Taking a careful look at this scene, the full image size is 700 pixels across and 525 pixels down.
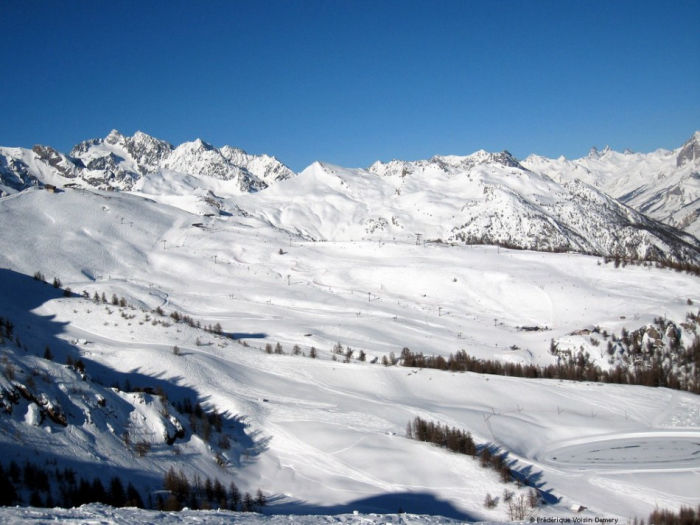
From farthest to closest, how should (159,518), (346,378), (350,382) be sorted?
(346,378) < (350,382) < (159,518)

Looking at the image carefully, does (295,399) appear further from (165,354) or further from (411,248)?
(411,248)

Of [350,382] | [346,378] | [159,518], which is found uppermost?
[346,378]

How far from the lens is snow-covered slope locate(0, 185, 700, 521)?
26625 mm

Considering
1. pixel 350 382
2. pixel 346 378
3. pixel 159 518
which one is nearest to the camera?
pixel 159 518

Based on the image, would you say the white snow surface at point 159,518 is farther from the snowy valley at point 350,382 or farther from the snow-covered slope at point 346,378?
the snow-covered slope at point 346,378

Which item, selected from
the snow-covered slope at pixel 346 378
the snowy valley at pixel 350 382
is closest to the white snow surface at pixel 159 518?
the snowy valley at pixel 350 382

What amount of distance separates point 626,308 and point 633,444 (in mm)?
Answer: 46318

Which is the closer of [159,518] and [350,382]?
[159,518]

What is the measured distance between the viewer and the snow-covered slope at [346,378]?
2662 cm

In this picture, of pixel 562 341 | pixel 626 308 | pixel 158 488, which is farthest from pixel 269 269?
pixel 158 488

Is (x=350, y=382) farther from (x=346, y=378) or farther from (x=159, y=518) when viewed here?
(x=159, y=518)

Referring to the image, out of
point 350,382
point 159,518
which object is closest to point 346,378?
point 350,382

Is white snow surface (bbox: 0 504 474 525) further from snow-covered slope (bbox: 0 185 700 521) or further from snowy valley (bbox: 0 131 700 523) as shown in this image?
snow-covered slope (bbox: 0 185 700 521)

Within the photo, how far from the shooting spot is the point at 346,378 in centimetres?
4578
